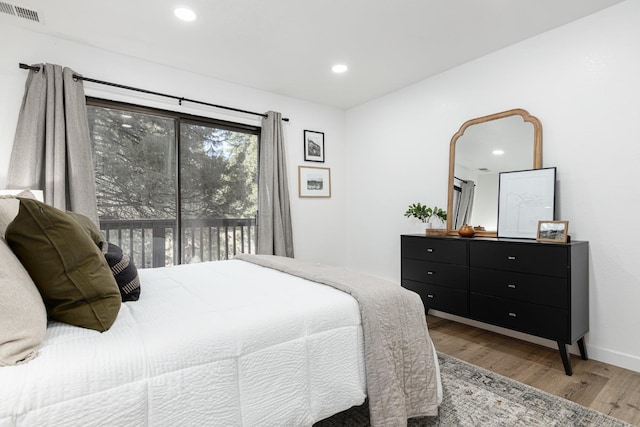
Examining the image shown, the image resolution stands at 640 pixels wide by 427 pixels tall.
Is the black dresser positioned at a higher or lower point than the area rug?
higher

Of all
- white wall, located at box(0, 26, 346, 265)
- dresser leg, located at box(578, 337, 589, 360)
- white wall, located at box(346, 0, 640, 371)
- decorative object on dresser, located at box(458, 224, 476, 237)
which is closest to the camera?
white wall, located at box(346, 0, 640, 371)

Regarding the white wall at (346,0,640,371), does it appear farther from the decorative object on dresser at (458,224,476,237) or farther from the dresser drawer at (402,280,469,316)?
the dresser drawer at (402,280,469,316)

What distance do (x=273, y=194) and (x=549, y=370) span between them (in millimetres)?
2947

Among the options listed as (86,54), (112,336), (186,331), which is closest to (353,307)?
(186,331)

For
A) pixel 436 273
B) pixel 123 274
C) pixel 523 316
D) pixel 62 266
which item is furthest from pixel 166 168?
pixel 523 316

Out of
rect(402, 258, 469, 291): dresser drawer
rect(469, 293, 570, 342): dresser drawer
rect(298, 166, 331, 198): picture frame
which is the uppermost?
rect(298, 166, 331, 198): picture frame

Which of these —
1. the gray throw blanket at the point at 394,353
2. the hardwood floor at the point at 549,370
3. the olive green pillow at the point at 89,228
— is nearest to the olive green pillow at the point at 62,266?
the olive green pillow at the point at 89,228

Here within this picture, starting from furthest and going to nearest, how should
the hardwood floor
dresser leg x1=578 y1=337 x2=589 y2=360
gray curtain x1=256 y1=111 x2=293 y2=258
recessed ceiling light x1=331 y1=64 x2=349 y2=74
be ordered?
gray curtain x1=256 y1=111 x2=293 y2=258 → recessed ceiling light x1=331 y1=64 x2=349 y2=74 → dresser leg x1=578 y1=337 x2=589 y2=360 → the hardwood floor

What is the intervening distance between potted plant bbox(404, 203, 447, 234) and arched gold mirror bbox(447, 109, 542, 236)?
8 cm

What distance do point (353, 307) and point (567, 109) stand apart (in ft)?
7.97

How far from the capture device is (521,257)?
7.99 feet

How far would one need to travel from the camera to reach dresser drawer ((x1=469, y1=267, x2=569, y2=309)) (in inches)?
88.3

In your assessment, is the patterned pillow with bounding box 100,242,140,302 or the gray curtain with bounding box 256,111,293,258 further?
the gray curtain with bounding box 256,111,293,258

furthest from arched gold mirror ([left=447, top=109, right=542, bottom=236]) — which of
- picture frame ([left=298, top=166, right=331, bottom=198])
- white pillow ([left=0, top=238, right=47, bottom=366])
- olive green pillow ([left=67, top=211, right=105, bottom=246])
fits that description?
white pillow ([left=0, top=238, right=47, bottom=366])
